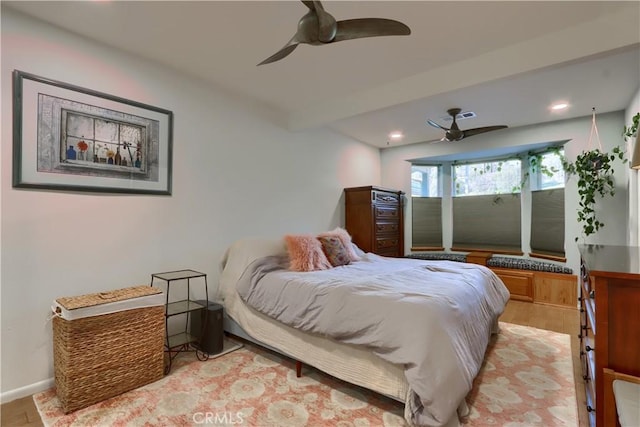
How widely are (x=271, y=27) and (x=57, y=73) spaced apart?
5.27 feet

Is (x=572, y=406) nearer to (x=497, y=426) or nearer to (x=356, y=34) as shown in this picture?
(x=497, y=426)

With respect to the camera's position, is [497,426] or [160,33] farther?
[160,33]

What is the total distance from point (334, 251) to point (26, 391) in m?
2.59

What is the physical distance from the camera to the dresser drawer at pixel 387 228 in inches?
194

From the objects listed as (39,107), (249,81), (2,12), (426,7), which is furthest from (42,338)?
(426,7)

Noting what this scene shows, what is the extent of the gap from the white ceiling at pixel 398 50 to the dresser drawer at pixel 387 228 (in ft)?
6.33

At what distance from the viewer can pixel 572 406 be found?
2012mm

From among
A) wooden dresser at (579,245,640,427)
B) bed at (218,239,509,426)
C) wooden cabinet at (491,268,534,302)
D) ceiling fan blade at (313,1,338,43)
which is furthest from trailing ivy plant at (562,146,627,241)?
ceiling fan blade at (313,1,338,43)

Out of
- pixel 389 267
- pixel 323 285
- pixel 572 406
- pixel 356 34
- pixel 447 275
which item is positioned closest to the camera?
pixel 356 34

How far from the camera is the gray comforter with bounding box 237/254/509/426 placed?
5.59 ft

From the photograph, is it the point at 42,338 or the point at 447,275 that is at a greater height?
the point at 447,275

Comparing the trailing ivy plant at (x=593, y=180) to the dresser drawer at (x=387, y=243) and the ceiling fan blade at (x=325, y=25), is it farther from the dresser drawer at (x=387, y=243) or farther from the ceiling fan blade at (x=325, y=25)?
the ceiling fan blade at (x=325, y=25)

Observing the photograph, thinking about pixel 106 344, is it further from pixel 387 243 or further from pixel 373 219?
pixel 387 243

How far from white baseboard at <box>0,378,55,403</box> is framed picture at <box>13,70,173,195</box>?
1372mm
